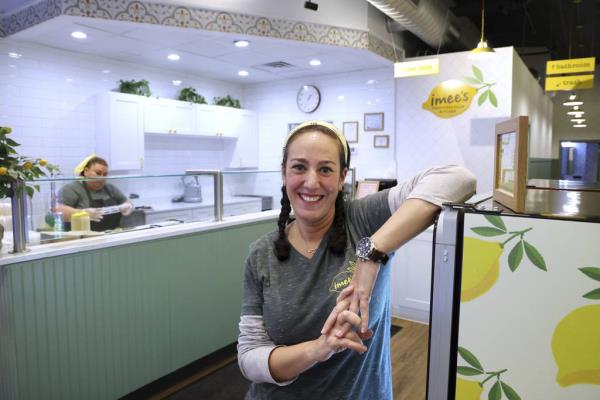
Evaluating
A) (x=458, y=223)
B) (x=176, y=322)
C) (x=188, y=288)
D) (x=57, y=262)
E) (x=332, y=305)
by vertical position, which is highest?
(x=458, y=223)

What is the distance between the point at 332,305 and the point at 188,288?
7.71 ft

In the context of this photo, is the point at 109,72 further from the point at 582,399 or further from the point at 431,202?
the point at 582,399

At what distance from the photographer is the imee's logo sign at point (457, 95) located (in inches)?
200

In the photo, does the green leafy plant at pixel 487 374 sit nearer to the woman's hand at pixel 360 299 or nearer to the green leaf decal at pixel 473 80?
the woman's hand at pixel 360 299

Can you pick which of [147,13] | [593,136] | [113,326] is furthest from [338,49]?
[593,136]

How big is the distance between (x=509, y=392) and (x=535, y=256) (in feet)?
0.97

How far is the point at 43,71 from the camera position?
5.02 metres

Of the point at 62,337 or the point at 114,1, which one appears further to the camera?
the point at 114,1

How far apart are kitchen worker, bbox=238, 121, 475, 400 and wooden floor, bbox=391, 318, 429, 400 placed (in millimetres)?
1977

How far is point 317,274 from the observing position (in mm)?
1183

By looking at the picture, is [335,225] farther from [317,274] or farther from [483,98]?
[483,98]

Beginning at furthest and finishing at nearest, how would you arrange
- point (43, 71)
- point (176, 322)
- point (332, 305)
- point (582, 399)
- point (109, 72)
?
point (109, 72)
point (43, 71)
point (176, 322)
point (332, 305)
point (582, 399)

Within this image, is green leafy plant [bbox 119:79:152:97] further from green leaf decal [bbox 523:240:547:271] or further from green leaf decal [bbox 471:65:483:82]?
green leaf decal [bbox 523:240:547:271]

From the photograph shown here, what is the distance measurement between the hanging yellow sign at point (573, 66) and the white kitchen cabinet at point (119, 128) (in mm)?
5410
